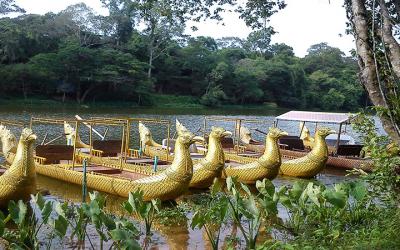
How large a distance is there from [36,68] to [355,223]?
129 ft

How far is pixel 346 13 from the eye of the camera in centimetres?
689

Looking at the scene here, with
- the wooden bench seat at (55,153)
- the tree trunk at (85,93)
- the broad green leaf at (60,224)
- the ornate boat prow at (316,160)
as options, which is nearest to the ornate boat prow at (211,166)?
the ornate boat prow at (316,160)

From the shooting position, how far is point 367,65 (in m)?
5.87

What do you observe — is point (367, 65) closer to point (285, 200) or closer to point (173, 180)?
point (285, 200)

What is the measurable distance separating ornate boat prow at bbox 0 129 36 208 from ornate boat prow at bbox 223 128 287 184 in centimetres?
550

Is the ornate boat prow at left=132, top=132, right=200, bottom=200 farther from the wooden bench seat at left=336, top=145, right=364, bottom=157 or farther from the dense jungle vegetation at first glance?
the dense jungle vegetation

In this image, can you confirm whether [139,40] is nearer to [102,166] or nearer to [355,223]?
[102,166]

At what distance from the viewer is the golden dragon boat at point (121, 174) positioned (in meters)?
9.91

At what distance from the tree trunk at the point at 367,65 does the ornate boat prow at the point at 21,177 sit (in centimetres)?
574

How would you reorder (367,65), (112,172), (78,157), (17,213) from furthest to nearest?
(78,157)
(112,172)
(367,65)
(17,213)

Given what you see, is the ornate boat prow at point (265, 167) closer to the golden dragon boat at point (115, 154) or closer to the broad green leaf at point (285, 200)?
the golden dragon boat at point (115, 154)

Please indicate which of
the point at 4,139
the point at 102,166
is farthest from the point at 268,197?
the point at 4,139

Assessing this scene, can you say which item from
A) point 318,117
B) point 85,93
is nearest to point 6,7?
point 85,93

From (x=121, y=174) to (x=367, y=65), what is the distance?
7.53 m
